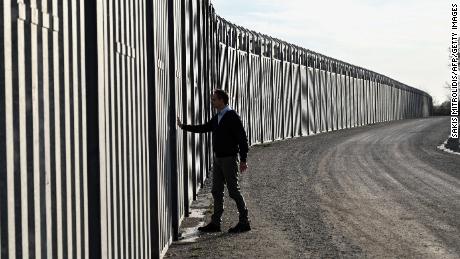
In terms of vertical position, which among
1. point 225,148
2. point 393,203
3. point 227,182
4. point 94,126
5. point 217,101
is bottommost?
point 393,203

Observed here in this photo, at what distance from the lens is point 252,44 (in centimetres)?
2894

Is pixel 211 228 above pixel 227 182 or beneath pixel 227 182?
beneath

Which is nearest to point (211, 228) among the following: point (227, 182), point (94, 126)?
point (227, 182)

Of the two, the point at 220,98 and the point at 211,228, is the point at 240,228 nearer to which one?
the point at 211,228

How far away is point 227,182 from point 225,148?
464 millimetres

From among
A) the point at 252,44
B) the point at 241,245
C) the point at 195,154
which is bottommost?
the point at 241,245

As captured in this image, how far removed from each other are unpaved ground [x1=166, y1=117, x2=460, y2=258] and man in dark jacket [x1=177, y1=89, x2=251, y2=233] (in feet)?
1.01

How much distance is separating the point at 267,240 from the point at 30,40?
6.57m

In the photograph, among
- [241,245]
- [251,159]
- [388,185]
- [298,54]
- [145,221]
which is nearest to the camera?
[145,221]

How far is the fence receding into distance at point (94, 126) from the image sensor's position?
3023mm

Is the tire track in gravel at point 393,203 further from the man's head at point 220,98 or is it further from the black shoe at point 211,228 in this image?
the man's head at point 220,98

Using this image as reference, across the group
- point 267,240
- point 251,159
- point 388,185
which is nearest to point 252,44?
point 251,159

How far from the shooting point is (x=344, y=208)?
12.3 meters

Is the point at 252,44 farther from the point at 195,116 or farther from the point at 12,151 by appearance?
the point at 12,151
